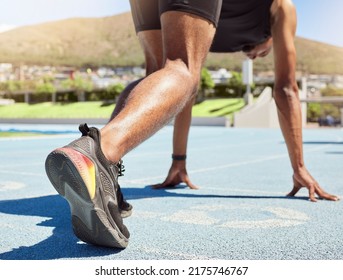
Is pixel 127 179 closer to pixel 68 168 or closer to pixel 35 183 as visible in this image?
pixel 35 183

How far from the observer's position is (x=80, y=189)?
1.51 meters

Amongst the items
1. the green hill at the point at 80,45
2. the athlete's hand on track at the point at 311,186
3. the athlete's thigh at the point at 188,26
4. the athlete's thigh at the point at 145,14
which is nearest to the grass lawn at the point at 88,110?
the athlete's hand on track at the point at 311,186

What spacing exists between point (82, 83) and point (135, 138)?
81874mm

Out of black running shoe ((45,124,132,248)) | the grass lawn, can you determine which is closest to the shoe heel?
black running shoe ((45,124,132,248))

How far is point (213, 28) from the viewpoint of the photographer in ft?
6.30

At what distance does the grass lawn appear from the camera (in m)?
50.7

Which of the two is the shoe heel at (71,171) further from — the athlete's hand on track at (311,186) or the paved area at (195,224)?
the athlete's hand on track at (311,186)

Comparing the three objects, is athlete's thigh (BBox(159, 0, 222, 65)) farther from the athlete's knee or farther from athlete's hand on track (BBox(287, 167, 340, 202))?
athlete's hand on track (BBox(287, 167, 340, 202))

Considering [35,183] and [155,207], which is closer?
[155,207]

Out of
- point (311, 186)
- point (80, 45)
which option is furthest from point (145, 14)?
point (80, 45)

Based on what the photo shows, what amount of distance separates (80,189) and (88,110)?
61446 mm

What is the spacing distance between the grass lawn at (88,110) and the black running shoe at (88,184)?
4505cm

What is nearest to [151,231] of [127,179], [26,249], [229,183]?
[26,249]

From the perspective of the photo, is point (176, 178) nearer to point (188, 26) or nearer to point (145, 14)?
point (145, 14)
